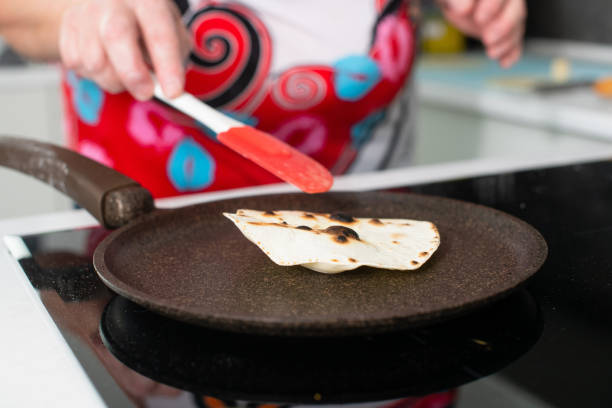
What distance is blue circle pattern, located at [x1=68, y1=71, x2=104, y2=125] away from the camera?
1.01 metres

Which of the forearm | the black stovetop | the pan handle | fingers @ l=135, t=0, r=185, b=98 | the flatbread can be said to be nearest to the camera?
the black stovetop

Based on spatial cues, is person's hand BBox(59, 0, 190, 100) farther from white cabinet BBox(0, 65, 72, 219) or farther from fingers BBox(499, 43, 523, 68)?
white cabinet BBox(0, 65, 72, 219)

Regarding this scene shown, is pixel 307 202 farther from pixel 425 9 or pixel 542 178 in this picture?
pixel 425 9

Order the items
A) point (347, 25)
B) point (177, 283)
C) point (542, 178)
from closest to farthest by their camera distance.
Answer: point (177, 283) < point (542, 178) < point (347, 25)

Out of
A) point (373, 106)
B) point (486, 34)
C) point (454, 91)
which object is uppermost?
point (486, 34)

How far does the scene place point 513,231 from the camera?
571 millimetres

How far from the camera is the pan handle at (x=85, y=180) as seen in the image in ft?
1.96

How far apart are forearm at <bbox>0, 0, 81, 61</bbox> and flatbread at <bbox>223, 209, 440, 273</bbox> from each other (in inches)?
17.9

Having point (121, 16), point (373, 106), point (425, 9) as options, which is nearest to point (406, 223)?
point (121, 16)

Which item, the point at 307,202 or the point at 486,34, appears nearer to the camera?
the point at 307,202

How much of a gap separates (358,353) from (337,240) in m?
0.11

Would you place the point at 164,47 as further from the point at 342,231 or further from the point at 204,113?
the point at 342,231

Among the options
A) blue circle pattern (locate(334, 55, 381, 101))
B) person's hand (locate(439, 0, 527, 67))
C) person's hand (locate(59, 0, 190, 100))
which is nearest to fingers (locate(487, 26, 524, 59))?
person's hand (locate(439, 0, 527, 67))

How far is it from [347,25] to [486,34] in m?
0.21
